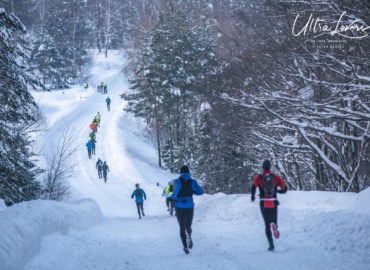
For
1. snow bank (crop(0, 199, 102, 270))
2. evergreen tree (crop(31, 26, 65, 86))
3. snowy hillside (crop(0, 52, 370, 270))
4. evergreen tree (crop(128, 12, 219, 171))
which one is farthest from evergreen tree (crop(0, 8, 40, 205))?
evergreen tree (crop(31, 26, 65, 86))

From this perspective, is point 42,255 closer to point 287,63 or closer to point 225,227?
point 225,227

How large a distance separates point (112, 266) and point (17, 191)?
7.81 metres


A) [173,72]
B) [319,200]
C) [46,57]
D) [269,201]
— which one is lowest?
[319,200]

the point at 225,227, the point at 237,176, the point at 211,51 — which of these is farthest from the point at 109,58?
the point at 225,227

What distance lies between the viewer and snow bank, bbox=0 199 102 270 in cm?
469

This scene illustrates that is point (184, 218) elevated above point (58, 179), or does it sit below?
below

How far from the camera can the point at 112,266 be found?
16.7 ft

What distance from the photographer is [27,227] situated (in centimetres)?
572

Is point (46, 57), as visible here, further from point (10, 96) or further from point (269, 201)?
point (269, 201)

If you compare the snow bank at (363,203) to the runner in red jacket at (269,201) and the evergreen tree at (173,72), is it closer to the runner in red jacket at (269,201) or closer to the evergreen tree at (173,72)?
the runner in red jacket at (269,201)

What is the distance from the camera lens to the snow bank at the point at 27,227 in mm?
4687

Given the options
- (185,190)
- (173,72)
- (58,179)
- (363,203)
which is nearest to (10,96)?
(185,190)

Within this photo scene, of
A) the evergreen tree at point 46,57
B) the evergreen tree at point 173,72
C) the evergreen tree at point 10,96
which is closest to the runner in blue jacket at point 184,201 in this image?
the evergreen tree at point 10,96

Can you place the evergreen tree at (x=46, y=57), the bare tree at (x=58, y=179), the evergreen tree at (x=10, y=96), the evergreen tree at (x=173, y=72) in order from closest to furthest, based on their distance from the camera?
1. the evergreen tree at (x=10, y=96)
2. the bare tree at (x=58, y=179)
3. the evergreen tree at (x=173, y=72)
4. the evergreen tree at (x=46, y=57)
